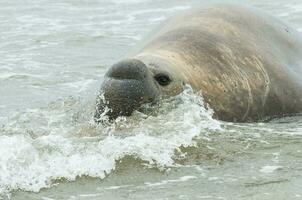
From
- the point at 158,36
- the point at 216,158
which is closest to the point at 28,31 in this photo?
the point at 158,36

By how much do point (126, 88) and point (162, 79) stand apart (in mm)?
400

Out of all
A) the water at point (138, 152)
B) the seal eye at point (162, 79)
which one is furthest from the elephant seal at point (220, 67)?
the water at point (138, 152)

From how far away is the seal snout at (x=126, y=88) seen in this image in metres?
6.14

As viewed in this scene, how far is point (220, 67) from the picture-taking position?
7.08 m

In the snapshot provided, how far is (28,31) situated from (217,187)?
9032mm

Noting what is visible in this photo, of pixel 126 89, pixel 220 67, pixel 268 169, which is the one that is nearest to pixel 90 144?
pixel 126 89

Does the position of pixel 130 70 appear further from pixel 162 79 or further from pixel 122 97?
pixel 162 79

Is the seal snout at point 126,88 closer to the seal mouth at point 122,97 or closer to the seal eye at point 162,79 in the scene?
the seal mouth at point 122,97

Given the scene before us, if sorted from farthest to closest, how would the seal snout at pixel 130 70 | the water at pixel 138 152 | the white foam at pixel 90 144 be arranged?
the seal snout at pixel 130 70
the white foam at pixel 90 144
the water at pixel 138 152

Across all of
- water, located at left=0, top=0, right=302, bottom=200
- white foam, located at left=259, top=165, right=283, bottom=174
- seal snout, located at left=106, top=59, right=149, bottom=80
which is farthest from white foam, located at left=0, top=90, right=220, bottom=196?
white foam, located at left=259, top=165, right=283, bottom=174

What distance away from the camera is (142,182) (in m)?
5.31

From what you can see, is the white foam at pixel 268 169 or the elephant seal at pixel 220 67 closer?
the white foam at pixel 268 169

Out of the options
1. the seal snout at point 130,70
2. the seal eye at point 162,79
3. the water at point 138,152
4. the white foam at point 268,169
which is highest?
the seal snout at point 130,70

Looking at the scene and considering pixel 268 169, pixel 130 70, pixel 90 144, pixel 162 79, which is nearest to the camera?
pixel 268 169
